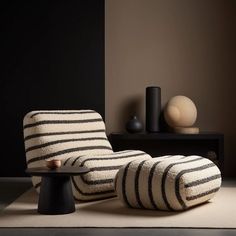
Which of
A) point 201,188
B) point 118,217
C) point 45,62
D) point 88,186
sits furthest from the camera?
point 45,62

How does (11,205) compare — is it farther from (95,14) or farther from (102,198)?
(95,14)

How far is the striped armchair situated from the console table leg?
1.11 ft

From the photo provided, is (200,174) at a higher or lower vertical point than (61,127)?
lower

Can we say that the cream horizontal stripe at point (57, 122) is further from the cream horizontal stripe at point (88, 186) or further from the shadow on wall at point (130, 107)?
the shadow on wall at point (130, 107)

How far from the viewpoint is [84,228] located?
3043 mm

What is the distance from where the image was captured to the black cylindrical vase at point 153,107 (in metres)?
5.48

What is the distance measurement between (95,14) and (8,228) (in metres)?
3.01

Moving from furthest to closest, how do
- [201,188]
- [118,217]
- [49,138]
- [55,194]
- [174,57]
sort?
1. [174,57]
2. [49,138]
3. [201,188]
4. [55,194]
5. [118,217]

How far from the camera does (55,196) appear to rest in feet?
11.3

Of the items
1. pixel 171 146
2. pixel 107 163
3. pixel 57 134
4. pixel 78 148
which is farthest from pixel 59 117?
pixel 171 146

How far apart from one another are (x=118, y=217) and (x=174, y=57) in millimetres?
2737

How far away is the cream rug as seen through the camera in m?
3.11

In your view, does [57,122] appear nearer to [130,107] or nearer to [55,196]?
[55,196]

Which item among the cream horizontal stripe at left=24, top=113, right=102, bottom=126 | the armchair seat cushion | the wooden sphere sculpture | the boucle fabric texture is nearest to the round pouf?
the wooden sphere sculpture
